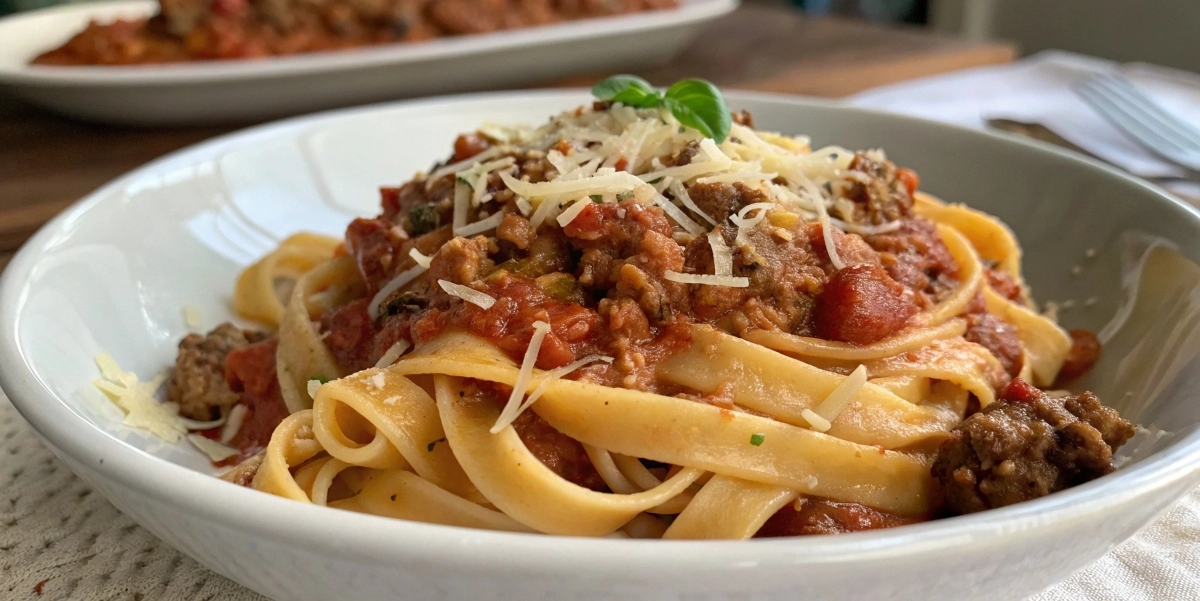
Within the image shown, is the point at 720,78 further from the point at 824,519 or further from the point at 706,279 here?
the point at 824,519

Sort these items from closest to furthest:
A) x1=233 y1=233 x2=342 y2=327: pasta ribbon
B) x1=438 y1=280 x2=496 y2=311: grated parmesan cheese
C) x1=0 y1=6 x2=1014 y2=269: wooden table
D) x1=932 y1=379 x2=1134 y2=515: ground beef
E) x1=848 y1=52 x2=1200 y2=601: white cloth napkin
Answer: x1=932 y1=379 x2=1134 y2=515: ground beef → x1=438 y1=280 x2=496 y2=311: grated parmesan cheese → x1=233 y1=233 x2=342 y2=327: pasta ribbon → x1=0 y1=6 x2=1014 y2=269: wooden table → x1=848 y1=52 x2=1200 y2=601: white cloth napkin

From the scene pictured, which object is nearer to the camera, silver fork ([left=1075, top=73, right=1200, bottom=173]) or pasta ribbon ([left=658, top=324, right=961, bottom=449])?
pasta ribbon ([left=658, top=324, right=961, bottom=449])

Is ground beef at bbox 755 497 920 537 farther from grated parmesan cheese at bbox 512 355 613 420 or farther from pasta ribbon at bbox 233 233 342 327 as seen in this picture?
pasta ribbon at bbox 233 233 342 327

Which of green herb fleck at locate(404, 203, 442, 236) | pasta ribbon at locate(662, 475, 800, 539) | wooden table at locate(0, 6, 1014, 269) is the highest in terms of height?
green herb fleck at locate(404, 203, 442, 236)

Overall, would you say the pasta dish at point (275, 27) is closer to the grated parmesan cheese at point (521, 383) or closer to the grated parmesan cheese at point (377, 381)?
the grated parmesan cheese at point (377, 381)

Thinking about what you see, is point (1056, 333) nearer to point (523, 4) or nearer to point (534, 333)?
point (534, 333)

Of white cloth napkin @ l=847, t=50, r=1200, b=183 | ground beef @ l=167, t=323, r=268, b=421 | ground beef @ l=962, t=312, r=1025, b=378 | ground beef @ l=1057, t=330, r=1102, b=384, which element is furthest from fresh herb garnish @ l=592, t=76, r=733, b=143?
white cloth napkin @ l=847, t=50, r=1200, b=183
